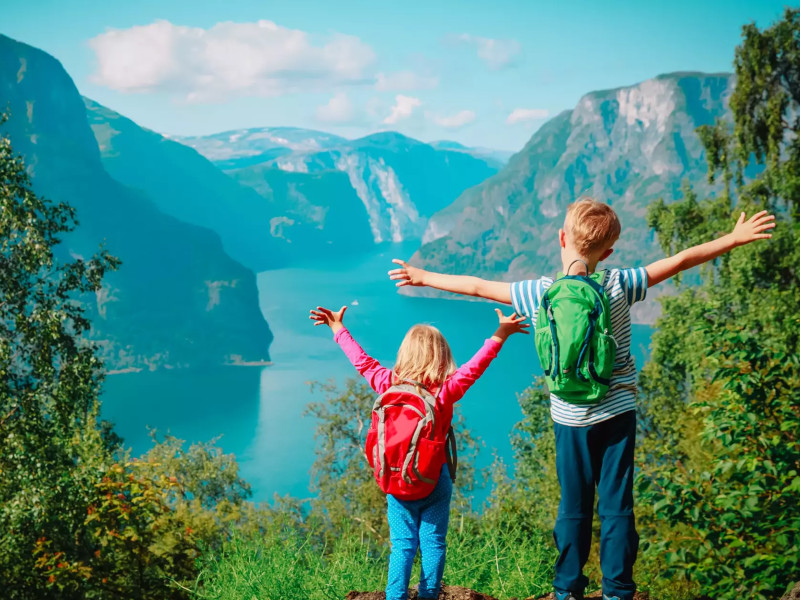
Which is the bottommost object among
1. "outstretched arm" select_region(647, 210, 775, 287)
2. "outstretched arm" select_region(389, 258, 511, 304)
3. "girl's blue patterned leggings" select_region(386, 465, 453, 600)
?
"girl's blue patterned leggings" select_region(386, 465, 453, 600)

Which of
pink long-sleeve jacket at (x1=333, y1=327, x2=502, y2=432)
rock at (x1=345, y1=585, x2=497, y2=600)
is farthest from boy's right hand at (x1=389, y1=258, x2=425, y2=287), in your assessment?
rock at (x1=345, y1=585, x2=497, y2=600)

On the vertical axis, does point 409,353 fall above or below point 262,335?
above

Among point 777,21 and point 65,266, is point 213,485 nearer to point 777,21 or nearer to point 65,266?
point 65,266

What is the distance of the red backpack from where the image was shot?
3.09 metres

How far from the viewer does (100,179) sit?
6683 inches

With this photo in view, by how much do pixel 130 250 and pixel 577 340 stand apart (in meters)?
176

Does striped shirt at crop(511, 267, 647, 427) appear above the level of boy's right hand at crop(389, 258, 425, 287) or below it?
below

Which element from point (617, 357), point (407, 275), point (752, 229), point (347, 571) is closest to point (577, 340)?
point (617, 357)

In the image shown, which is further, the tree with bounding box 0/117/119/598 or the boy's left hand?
the tree with bounding box 0/117/119/598

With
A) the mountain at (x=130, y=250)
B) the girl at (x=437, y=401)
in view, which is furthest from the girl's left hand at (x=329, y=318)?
the mountain at (x=130, y=250)

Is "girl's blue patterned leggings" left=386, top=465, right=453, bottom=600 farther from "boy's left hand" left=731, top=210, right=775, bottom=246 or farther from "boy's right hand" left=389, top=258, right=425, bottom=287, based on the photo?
"boy's left hand" left=731, top=210, right=775, bottom=246

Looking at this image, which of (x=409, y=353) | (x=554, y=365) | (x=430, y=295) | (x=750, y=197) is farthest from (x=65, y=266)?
(x=430, y=295)

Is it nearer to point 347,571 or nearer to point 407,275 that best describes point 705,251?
point 407,275

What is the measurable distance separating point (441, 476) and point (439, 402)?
39 cm
